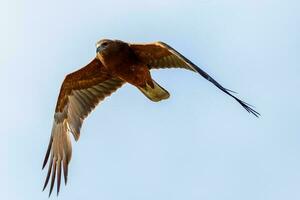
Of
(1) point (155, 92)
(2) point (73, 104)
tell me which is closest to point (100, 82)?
(2) point (73, 104)

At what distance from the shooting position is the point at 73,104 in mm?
17750

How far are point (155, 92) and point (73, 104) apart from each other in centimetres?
223

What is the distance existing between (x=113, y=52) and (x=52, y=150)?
10.7 ft

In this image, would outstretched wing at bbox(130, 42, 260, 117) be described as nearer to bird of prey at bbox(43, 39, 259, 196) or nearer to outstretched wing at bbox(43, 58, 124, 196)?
bird of prey at bbox(43, 39, 259, 196)

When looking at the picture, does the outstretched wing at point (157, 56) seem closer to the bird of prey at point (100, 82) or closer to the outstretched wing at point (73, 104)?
the bird of prey at point (100, 82)

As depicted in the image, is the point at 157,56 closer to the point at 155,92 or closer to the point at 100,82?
the point at 155,92

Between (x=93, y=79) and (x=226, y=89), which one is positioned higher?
(x=93, y=79)

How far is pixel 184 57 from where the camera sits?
14.2 meters

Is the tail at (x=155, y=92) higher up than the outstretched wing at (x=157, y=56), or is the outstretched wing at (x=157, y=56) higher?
the outstretched wing at (x=157, y=56)

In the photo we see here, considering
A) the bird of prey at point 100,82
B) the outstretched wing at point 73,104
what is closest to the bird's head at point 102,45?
the bird of prey at point 100,82

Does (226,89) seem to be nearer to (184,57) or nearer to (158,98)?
(184,57)

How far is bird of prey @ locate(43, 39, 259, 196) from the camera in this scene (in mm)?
16000

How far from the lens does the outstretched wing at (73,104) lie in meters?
17.4

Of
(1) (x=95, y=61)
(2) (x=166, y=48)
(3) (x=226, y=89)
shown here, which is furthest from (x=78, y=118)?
(3) (x=226, y=89)
